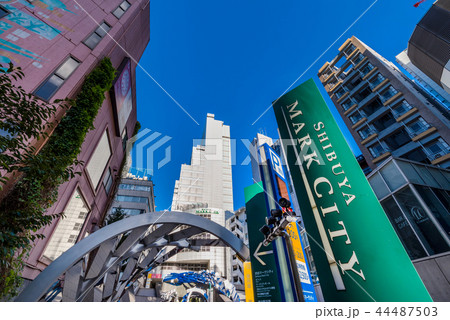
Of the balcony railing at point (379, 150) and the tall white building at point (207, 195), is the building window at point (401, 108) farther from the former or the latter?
the tall white building at point (207, 195)

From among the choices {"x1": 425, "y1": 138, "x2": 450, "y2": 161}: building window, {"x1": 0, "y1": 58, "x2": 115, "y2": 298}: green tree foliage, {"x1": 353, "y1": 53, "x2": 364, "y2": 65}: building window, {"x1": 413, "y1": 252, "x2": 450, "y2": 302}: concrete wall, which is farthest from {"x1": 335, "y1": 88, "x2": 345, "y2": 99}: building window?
{"x1": 0, "y1": 58, "x2": 115, "y2": 298}: green tree foliage

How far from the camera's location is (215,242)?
9.77m

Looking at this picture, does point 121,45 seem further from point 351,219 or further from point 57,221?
point 351,219

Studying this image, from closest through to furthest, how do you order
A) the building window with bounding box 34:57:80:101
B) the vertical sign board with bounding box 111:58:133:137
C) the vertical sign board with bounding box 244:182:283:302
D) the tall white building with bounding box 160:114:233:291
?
1. the building window with bounding box 34:57:80:101
2. the vertical sign board with bounding box 244:182:283:302
3. the vertical sign board with bounding box 111:58:133:137
4. the tall white building with bounding box 160:114:233:291

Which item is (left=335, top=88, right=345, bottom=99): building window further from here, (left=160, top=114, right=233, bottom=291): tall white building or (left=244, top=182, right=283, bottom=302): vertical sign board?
(left=160, top=114, right=233, bottom=291): tall white building

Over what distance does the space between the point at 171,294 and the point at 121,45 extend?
31.2 meters

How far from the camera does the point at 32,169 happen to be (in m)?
5.64

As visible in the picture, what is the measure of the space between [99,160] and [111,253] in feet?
24.4

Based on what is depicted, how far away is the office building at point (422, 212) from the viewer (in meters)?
10.2

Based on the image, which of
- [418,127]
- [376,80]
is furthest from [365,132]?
[376,80]

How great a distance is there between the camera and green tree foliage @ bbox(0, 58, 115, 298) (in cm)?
479

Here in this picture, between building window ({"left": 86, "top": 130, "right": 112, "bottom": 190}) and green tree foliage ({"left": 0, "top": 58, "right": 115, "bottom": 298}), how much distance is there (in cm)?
322

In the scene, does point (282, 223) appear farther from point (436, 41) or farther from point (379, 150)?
point (379, 150)

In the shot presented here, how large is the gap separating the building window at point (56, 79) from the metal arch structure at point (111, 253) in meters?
6.59
